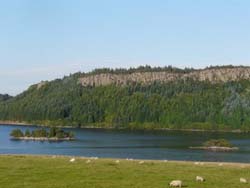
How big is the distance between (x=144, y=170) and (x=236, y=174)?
518cm

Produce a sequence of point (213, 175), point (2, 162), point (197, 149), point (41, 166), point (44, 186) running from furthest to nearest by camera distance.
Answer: point (197, 149)
point (2, 162)
point (41, 166)
point (213, 175)
point (44, 186)

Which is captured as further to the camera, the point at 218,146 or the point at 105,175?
the point at 218,146

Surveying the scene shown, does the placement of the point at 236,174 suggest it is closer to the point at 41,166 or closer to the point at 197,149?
the point at 41,166

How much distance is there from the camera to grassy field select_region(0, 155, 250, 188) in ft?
91.4

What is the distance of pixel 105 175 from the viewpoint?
103 ft

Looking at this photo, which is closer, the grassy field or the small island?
the grassy field

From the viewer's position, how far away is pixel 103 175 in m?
31.3

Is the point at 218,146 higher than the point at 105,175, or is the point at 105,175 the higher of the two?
the point at 105,175

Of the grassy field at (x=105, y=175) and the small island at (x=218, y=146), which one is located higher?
the grassy field at (x=105, y=175)

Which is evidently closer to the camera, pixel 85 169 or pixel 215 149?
pixel 85 169

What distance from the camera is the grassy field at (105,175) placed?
2786cm

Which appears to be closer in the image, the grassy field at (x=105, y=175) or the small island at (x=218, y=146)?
the grassy field at (x=105, y=175)

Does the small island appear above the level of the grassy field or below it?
below

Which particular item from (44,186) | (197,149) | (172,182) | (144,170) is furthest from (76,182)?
(197,149)
